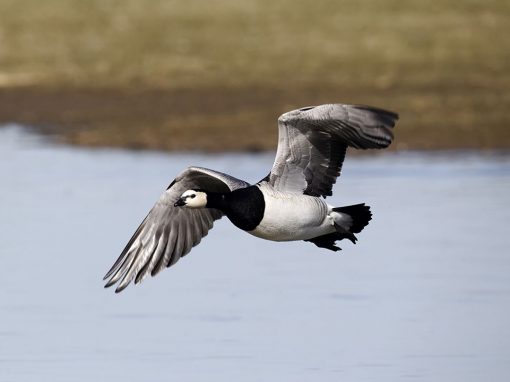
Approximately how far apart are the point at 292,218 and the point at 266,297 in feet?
5.03

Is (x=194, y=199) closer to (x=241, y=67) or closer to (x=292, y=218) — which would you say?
(x=292, y=218)

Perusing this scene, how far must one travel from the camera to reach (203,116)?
22.4 m

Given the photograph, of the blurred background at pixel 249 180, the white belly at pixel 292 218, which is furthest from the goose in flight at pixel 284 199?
the blurred background at pixel 249 180

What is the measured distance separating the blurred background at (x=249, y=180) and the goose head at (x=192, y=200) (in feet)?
3.21

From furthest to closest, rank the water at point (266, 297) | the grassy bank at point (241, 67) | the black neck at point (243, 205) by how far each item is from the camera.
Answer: the grassy bank at point (241, 67)
the black neck at point (243, 205)
the water at point (266, 297)

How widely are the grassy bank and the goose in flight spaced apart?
9849 mm

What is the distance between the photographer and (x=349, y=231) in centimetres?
945

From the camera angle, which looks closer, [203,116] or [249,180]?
[249,180]

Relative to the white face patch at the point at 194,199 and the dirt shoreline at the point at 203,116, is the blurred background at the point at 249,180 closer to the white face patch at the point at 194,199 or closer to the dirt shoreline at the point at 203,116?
the dirt shoreline at the point at 203,116

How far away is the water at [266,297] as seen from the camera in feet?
28.8

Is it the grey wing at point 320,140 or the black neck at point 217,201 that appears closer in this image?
the grey wing at point 320,140

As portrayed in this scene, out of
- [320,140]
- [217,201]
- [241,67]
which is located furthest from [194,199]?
[241,67]

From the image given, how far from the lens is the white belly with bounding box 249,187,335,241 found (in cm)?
917

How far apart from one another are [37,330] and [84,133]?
40.1 ft
